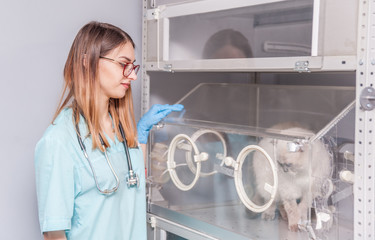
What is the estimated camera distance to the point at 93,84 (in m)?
1.47

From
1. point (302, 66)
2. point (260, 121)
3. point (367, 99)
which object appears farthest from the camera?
point (260, 121)

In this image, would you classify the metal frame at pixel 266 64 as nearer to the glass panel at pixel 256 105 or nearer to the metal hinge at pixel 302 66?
the metal hinge at pixel 302 66

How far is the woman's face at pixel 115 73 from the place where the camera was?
148 centimetres

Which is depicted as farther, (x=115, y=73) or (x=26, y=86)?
(x=26, y=86)

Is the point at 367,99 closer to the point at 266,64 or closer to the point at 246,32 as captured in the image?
the point at 266,64

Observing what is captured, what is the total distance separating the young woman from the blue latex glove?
0.52 ft

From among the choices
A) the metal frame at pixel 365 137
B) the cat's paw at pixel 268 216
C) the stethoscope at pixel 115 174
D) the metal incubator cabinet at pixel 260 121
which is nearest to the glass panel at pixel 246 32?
the metal incubator cabinet at pixel 260 121

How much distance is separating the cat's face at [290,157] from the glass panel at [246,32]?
274mm

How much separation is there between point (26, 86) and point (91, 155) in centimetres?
50

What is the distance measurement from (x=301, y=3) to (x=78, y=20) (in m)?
0.99

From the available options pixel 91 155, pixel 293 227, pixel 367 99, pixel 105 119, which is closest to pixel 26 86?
pixel 105 119

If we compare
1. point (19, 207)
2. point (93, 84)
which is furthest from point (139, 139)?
point (19, 207)

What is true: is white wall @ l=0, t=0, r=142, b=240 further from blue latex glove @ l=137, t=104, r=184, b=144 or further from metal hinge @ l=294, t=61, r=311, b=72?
metal hinge @ l=294, t=61, r=311, b=72

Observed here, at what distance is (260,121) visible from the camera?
1965 mm
